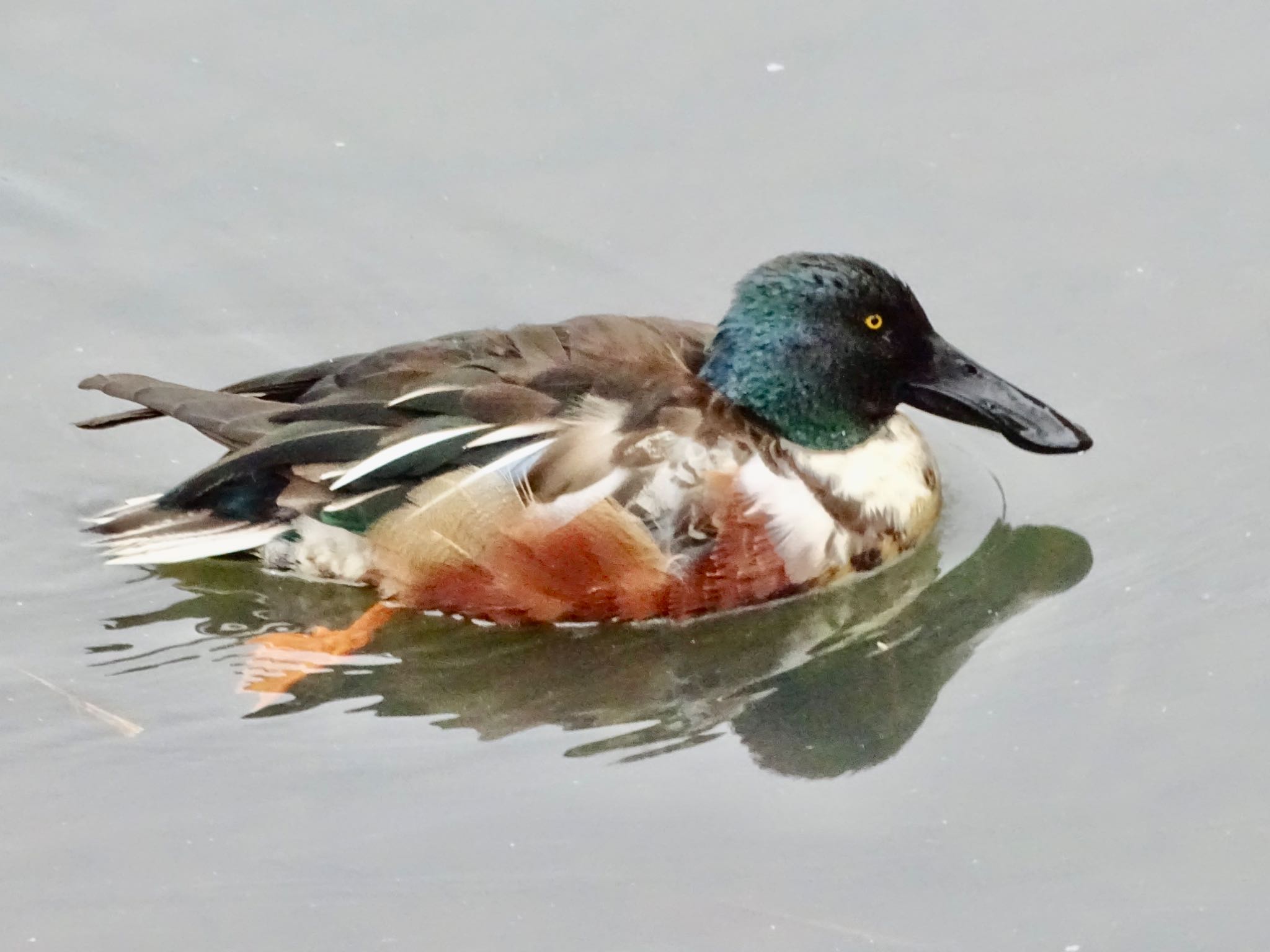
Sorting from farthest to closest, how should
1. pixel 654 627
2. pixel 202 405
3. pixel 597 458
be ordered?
pixel 202 405 < pixel 654 627 < pixel 597 458

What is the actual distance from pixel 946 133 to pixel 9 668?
3.92 meters

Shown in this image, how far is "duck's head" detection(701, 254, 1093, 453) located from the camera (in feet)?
19.1

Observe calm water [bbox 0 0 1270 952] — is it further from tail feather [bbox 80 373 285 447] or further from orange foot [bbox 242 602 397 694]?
tail feather [bbox 80 373 285 447]

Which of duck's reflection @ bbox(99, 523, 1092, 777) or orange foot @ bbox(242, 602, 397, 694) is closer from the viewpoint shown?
duck's reflection @ bbox(99, 523, 1092, 777)

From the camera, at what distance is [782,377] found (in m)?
5.85

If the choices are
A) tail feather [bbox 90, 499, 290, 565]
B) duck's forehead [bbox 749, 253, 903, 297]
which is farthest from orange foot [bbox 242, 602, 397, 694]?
duck's forehead [bbox 749, 253, 903, 297]

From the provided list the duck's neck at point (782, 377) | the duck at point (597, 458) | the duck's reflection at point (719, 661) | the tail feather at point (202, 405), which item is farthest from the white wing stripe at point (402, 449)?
the duck's neck at point (782, 377)

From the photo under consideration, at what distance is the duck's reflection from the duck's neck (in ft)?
1.67

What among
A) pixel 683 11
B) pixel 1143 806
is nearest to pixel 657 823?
pixel 1143 806

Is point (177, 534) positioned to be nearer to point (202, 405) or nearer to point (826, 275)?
point (202, 405)

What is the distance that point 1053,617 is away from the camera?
19.0ft

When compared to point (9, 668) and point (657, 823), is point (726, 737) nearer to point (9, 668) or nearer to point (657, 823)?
point (657, 823)

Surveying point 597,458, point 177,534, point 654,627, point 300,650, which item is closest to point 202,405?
point 177,534

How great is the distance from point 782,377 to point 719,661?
864 mm
